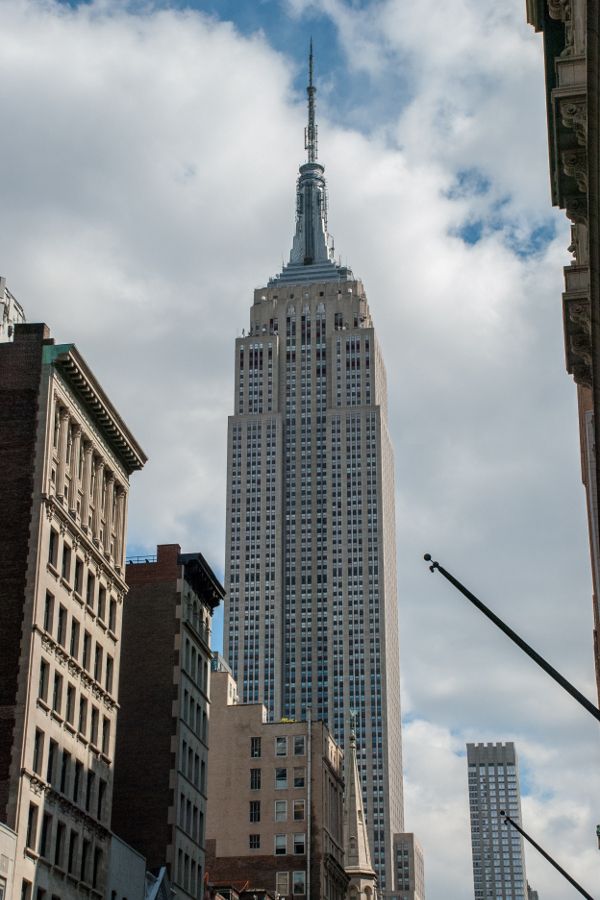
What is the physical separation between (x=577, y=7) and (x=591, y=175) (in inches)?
214

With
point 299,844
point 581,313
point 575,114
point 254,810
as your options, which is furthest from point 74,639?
point 299,844

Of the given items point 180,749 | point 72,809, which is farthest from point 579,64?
point 180,749

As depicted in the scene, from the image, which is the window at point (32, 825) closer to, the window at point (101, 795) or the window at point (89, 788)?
the window at point (89, 788)

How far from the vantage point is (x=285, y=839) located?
127312 millimetres

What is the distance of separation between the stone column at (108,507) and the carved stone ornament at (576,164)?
4489 centimetres

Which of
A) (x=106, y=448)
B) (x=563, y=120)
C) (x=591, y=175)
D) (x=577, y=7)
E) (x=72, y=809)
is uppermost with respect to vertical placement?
(x=106, y=448)

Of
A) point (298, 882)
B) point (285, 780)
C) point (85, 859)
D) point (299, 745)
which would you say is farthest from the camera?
point (299, 745)

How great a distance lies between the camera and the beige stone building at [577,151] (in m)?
33.0

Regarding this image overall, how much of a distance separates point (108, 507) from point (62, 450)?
27.6 ft

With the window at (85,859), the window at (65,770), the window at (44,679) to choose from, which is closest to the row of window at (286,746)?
the window at (85,859)

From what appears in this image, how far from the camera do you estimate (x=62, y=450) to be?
235 ft

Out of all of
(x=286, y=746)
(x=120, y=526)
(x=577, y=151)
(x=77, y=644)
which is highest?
(x=286, y=746)

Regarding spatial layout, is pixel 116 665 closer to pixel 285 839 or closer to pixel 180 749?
pixel 180 749

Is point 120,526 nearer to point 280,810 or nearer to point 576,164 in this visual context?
point 576,164
